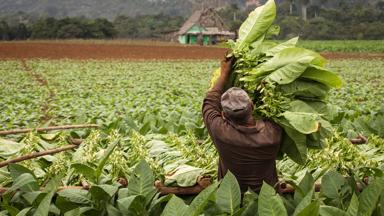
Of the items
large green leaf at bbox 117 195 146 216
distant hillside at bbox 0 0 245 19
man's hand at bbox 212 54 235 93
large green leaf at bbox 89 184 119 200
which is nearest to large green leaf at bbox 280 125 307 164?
man's hand at bbox 212 54 235 93

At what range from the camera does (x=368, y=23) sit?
57125 millimetres

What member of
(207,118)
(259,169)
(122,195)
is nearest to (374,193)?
(259,169)

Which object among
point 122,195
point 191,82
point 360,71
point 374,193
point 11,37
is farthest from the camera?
point 11,37

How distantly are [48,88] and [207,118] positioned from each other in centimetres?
1301

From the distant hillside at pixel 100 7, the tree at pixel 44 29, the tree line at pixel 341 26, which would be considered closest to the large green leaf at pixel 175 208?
the tree line at pixel 341 26

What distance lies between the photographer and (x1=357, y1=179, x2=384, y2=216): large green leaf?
7.96 ft

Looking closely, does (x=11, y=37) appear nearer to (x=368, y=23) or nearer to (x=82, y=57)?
(x=82, y=57)

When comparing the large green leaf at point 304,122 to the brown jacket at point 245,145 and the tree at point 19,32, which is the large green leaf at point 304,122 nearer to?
the brown jacket at point 245,145

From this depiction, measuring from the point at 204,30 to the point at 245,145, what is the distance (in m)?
58.2

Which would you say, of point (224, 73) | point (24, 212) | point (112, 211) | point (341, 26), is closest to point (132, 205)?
point (112, 211)

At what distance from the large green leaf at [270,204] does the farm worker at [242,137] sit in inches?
11.5

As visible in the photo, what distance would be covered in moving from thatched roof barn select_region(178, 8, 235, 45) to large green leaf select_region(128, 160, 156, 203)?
53.0 metres

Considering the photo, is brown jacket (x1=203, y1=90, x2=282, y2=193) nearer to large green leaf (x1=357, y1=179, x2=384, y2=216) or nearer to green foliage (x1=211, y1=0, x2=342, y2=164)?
green foliage (x1=211, y1=0, x2=342, y2=164)

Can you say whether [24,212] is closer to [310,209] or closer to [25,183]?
[25,183]
